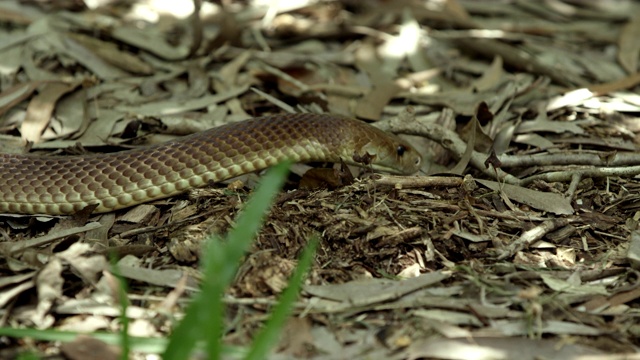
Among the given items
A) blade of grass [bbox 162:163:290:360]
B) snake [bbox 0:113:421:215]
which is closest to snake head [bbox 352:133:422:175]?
snake [bbox 0:113:421:215]

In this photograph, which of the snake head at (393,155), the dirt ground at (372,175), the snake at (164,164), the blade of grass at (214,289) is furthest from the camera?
the snake head at (393,155)

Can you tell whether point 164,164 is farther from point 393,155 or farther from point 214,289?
point 214,289

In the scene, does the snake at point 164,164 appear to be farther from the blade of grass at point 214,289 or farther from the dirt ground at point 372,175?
the blade of grass at point 214,289

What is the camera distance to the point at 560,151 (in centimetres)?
582

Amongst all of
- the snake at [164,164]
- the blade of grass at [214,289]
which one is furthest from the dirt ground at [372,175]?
the blade of grass at [214,289]

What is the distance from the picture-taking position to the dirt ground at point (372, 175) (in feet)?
13.0

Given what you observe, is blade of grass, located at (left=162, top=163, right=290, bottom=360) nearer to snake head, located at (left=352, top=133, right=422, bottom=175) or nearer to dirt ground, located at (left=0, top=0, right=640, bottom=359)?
dirt ground, located at (left=0, top=0, right=640, bottom=359)

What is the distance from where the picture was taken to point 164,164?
17.2 feet

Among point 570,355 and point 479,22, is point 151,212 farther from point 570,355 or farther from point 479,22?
point 479,22

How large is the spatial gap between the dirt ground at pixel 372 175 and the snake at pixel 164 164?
0.13 m

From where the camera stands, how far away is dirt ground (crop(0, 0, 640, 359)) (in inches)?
156

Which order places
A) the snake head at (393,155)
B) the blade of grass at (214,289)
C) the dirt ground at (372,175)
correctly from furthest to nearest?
1. the snake head at (393,155)
2. the dirt ground at (372,175)
3. the blade of grass at (214,289)

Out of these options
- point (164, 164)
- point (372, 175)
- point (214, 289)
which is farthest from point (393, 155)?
point (214, 289)

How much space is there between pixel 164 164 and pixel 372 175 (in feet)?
4.70
